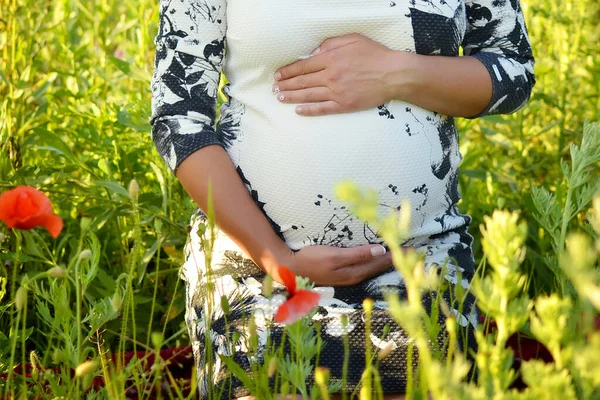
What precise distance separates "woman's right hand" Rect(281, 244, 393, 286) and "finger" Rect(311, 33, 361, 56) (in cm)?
33

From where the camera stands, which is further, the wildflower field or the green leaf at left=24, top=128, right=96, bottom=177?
the green leaf at left=24, top=128, right=96, bottom=177

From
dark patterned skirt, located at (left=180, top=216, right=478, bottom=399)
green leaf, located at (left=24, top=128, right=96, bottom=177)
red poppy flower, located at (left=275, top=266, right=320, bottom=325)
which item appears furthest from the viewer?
green leaf, located at (left=24, top=128, right=96, bottom=177)

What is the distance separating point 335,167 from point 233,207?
0.17 metres

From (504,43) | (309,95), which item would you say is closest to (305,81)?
(309,95)

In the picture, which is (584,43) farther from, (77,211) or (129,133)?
(77,211)

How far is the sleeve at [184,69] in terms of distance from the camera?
1469 millimetres

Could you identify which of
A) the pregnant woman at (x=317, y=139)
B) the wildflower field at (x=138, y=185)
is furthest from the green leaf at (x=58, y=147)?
the pregnant woman at (x=317, y=139)

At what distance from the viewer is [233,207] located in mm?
1397

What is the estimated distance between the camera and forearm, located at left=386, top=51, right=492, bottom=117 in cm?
142

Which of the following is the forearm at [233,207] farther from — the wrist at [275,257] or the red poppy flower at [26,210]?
the red poppy flower at [26,210]

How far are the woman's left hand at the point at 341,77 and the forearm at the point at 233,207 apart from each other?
150 millimetres

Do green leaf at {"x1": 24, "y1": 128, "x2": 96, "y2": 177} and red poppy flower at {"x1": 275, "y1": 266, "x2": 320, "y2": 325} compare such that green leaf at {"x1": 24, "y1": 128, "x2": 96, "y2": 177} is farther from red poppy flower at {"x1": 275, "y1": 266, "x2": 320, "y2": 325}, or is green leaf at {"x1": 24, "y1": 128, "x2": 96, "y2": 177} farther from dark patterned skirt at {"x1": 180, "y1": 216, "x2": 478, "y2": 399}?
red poppy flower at {"x1": 275, "y1": 266, "x2": 320, "y2": 325}

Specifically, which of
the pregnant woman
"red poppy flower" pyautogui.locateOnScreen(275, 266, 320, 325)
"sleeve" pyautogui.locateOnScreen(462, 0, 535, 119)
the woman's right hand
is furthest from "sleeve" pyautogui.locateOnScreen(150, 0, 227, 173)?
"red poppy flower" pyautogui.locateOnScreen(275, 266, 320, 325)

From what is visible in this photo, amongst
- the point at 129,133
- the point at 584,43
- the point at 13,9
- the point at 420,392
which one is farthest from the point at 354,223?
the point at 584,43
